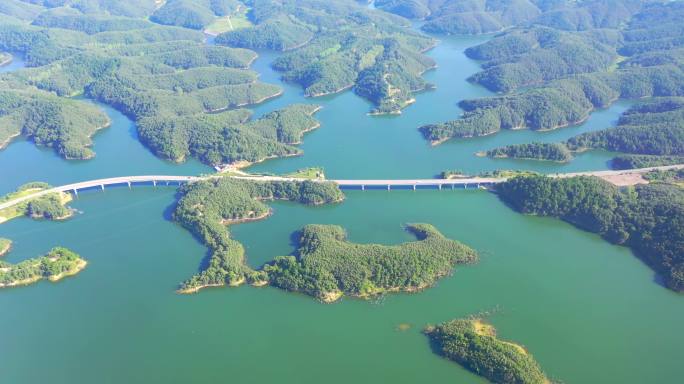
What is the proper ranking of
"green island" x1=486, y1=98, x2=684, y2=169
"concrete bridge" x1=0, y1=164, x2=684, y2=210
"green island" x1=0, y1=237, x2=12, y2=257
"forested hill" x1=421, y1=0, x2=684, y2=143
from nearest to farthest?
"green island" x1=0, y1=237, x2=12, y2=257, "concrete bridge" x1=0, y1=164, x2=684, y2=210, "green island" x1=486, y1=98, x2=684, y2=169, "forested hill" x1=421, y1=0, x2=684, y2=143

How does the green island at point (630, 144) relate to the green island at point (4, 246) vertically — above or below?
above

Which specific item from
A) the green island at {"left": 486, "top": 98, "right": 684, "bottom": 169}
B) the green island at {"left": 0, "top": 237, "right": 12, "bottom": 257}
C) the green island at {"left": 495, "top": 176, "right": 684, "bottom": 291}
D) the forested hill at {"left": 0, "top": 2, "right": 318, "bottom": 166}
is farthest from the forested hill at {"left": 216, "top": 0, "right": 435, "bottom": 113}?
the green island at {"left": 0, "top": 237, "right": 12, "bottom": 257}

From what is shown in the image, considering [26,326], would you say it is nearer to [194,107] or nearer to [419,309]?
[419,309]

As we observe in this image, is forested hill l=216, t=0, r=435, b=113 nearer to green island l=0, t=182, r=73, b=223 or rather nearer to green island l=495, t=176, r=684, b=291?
green island l=495, t=176, r=684, b=291

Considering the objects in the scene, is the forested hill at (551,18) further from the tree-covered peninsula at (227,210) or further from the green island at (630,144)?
the tree-covered peninsula at (227,210)

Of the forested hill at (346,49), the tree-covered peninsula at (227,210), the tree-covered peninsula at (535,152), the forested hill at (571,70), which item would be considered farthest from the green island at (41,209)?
the tree-covered peninsula at (535,152)

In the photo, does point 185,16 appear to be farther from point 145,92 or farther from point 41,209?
point 41,209
